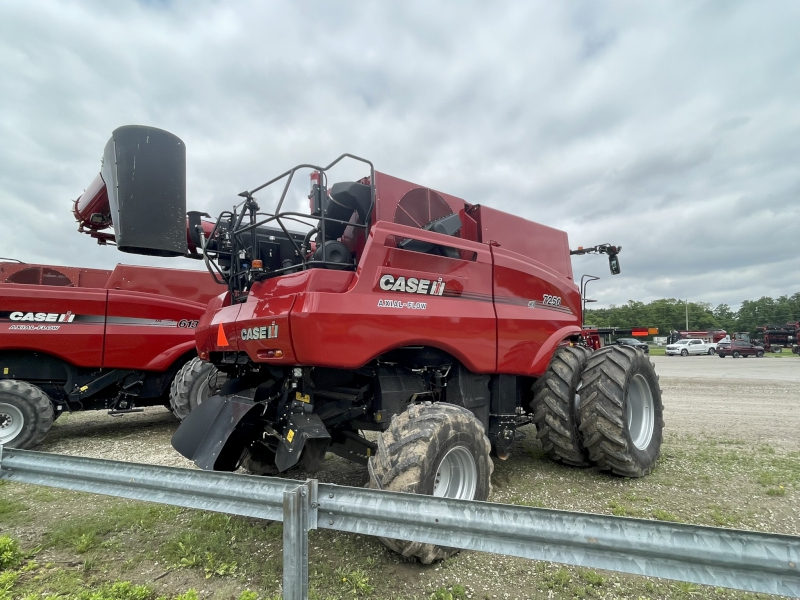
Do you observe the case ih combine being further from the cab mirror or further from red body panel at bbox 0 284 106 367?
the cab mirror

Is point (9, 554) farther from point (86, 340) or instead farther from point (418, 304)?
point (86, 340)

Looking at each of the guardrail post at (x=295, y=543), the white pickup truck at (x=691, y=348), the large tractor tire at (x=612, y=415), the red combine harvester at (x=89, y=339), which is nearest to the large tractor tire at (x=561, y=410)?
the large tractor tire at (x=612, y=415)

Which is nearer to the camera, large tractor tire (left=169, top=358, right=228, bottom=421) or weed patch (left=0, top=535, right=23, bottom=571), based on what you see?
weed patch (left=0, top=535, right=23, bottom=571)

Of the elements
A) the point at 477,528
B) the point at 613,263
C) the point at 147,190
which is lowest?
the point at 477,528

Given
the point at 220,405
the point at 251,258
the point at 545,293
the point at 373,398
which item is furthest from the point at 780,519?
the point at 251,258

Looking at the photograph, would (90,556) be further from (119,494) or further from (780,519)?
(780,519)

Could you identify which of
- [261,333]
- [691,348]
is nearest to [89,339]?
[261,333]

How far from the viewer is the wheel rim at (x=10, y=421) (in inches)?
234

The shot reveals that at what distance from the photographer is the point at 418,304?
3656 mm

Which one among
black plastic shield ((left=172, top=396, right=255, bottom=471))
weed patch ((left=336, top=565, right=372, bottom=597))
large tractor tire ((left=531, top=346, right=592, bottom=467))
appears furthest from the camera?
large tractor tire ((left=531, top=346, right=592, bottom=467))

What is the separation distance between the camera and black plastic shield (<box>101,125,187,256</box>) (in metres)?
3.96

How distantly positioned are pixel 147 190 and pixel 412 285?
2.44 metres

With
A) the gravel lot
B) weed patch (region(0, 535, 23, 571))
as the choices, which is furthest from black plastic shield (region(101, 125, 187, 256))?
the gravel lot

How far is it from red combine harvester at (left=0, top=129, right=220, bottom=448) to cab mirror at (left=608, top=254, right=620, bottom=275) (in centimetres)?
594
